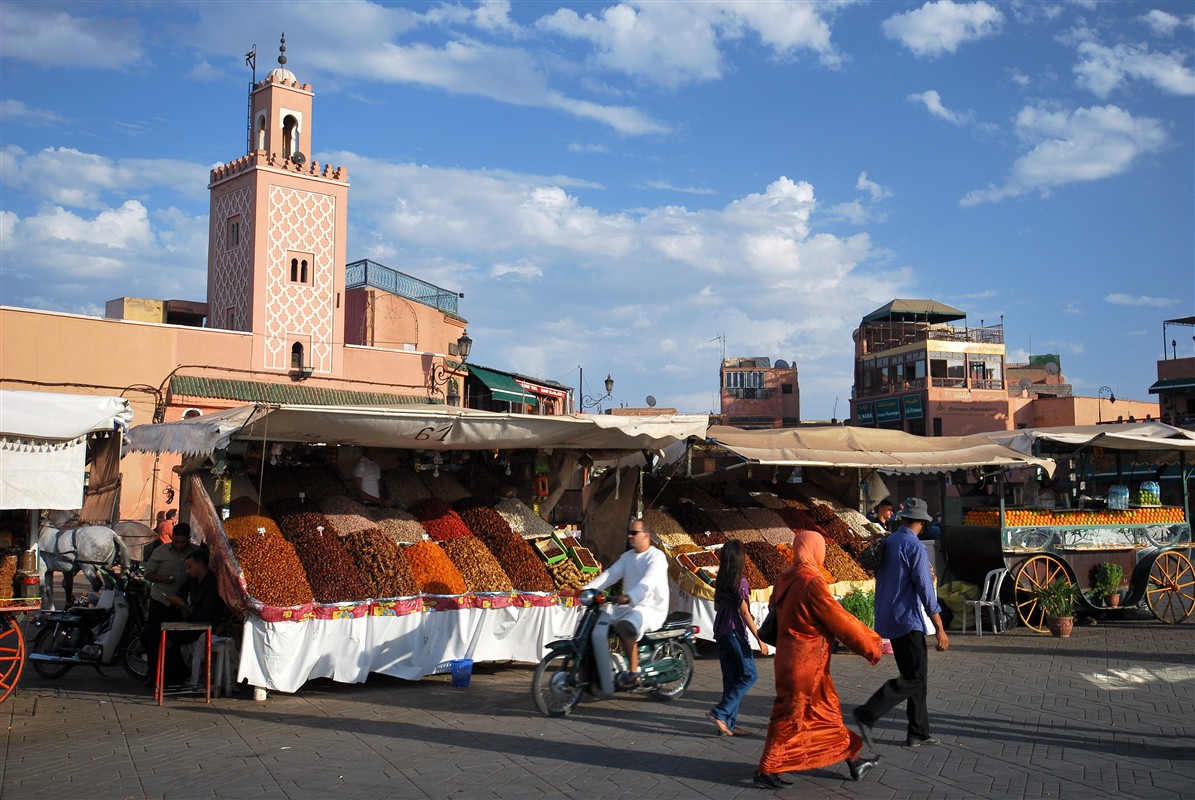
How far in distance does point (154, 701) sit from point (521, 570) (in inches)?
118

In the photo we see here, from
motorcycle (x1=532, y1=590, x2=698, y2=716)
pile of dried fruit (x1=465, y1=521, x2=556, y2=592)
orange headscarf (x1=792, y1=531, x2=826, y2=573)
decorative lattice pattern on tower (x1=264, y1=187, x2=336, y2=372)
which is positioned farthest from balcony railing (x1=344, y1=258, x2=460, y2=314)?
orange headscarf (x1=792, y1=531, x2=826, y2=573)

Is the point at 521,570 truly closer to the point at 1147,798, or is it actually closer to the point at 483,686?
the point at 483,686

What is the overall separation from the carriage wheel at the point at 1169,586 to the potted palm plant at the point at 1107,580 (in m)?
0.35

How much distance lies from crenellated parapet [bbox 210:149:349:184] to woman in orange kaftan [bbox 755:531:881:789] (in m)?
24.8

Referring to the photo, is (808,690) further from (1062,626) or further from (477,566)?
(1062,626)

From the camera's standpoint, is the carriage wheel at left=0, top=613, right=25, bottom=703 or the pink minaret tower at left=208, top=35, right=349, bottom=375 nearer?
the carriage wheel at left=0, top=613, right=25, bottom=703

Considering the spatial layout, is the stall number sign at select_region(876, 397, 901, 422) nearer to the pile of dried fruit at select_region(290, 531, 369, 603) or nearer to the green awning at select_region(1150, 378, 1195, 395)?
the green awning at select_region(1150, 378, 1195, 395)

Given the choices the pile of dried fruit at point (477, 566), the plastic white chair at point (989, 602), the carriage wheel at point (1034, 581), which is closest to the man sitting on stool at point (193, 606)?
the pile of dried fruit at point (477, 566)

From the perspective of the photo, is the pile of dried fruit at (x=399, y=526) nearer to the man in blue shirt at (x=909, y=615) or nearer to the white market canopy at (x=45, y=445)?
the white market canopy at (x=45, y=445)

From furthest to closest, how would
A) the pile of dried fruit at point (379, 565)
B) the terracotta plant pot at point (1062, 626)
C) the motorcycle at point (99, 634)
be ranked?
the terracotta plant pot at point (1062, 626) → the motorcycle at point (99, 634) → the pile of dried fruit at point (379, 565)

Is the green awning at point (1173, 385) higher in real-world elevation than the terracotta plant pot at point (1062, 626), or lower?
higher

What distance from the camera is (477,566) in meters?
8.49

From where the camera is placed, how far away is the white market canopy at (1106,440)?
1126cm

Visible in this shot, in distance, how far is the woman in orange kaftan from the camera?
16.3 ft
